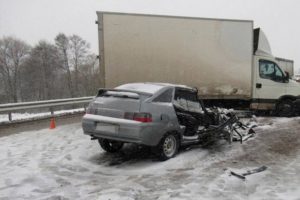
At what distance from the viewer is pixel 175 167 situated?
7.03 meters

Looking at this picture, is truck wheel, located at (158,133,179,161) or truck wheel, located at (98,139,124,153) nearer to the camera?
truck wheel, located at (158,133,179,161)

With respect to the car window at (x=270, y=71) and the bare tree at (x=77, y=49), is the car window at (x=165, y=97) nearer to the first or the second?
the car window at (x=270, y=71)

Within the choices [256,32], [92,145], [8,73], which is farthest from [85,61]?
[92,145]

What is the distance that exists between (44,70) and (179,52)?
55.8 metres

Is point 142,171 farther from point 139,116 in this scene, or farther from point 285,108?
point 285,108

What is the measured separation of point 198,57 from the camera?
1318cm

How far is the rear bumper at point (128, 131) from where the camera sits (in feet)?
22.8

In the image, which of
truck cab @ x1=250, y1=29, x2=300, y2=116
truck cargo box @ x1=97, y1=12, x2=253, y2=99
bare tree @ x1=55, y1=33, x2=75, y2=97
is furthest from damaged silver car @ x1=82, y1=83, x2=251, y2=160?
bare tree @ x1=55, y1=33, x2=75, y2=97

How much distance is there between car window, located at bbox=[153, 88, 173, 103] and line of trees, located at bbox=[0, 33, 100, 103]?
52.9 meters

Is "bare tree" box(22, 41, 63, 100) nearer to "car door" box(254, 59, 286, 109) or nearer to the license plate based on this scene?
"car door" box(254, 59, 286, 109)

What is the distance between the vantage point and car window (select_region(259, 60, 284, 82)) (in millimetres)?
14197

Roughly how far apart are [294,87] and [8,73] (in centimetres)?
5680

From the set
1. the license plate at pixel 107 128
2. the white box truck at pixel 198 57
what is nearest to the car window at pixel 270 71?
the white box truck at pixel 198 57

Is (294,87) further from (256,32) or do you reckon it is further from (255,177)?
(255,177)
